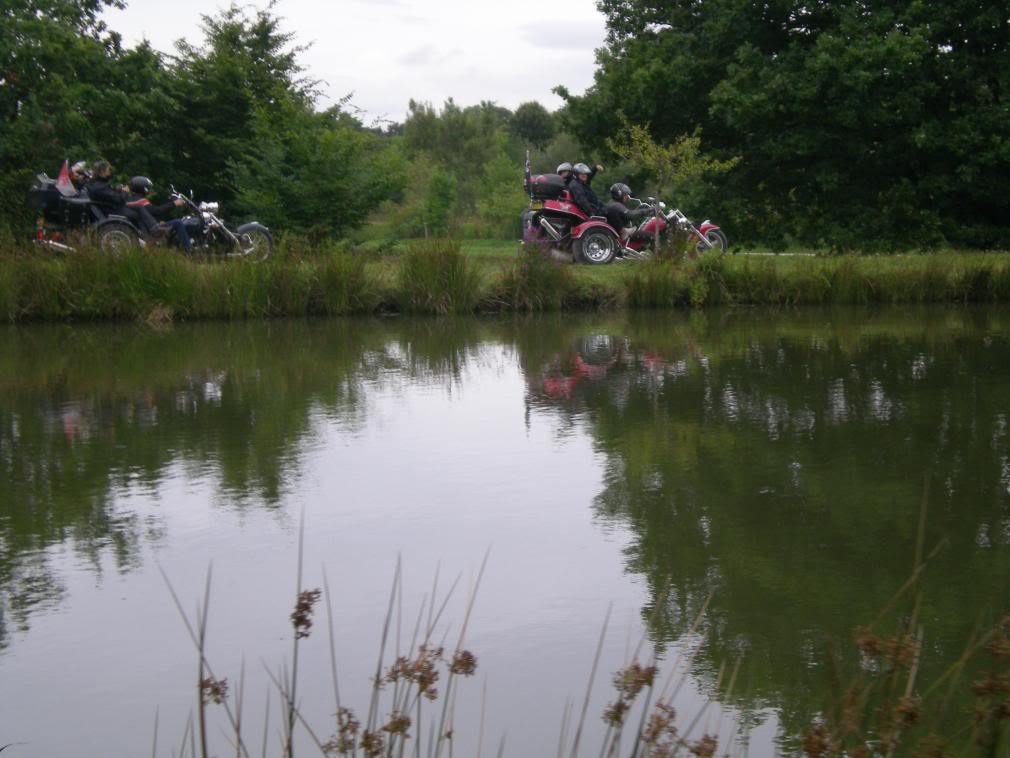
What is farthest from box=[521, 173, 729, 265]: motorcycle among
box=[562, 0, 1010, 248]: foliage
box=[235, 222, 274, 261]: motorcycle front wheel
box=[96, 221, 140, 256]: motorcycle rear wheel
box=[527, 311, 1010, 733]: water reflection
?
box=[527, 311, 1010, 733]: water reflection

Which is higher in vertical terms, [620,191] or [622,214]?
[620,191]

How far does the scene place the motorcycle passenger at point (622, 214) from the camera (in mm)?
15250

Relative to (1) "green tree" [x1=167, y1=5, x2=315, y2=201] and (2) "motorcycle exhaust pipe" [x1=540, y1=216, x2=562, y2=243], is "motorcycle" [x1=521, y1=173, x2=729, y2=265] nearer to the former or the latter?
(2) "motorcycle exhaust pipe" [x1=540, y1=216, x2=562, y2=243]

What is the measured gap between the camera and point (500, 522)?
452cm

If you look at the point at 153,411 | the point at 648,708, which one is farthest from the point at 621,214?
the point at 648,708

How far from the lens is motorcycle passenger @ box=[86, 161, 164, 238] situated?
14.5 metres

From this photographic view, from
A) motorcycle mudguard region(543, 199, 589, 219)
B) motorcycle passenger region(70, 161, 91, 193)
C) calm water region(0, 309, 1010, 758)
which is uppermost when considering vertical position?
motorcycle passenger region(70, 161, 91, 193)

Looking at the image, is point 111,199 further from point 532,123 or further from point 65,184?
point 532,123

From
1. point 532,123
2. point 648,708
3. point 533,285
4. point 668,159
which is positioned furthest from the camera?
point 532,123

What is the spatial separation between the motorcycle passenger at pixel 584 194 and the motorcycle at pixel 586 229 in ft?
0.29

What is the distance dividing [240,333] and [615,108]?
12860 mm

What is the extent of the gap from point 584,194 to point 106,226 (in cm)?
546

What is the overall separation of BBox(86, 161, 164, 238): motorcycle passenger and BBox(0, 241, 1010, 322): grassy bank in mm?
1912

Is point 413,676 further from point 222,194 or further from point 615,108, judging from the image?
point 615,108
